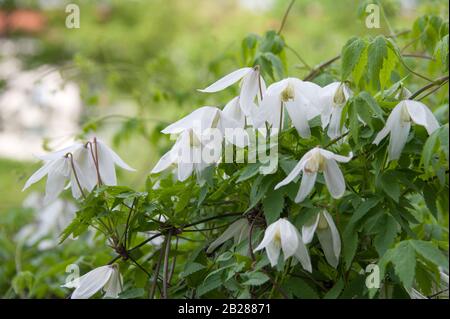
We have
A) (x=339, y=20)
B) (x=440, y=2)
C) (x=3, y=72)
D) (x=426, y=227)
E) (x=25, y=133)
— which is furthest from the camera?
(x=3, y=72)

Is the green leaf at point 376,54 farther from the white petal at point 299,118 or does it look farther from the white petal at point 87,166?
the white petal at point 87,166

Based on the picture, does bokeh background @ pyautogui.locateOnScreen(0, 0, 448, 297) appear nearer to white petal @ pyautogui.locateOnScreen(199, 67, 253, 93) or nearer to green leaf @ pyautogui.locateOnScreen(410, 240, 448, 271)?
A: white petal @ pyautogui.locateOnScreen(199, 67, 253, 93)

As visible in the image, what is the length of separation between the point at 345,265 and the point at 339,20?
3.58 m

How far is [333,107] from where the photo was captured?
989mm

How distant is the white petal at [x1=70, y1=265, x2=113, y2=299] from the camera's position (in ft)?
3.37

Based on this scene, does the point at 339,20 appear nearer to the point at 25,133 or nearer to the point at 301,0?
the point at 301,0

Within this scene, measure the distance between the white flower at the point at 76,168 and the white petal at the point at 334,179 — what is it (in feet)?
1.24

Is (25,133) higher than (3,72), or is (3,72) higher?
(3,72)

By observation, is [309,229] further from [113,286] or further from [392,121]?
[113,286]

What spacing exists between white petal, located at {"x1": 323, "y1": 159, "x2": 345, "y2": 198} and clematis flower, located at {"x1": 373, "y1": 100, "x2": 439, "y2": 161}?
8 cm

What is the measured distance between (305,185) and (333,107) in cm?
16

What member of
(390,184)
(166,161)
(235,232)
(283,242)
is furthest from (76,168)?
(390,184)

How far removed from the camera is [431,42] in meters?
1.37

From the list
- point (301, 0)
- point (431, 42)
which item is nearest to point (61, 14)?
point (301, 0)
